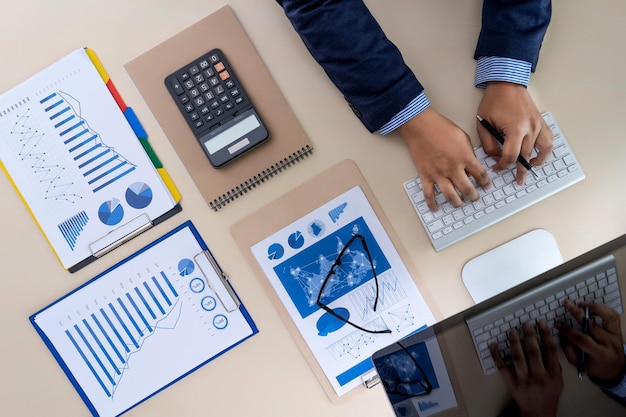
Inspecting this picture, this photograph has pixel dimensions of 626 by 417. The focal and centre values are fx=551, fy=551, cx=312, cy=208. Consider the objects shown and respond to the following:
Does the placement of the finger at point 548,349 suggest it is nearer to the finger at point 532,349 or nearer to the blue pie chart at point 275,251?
the finger at point 532,349

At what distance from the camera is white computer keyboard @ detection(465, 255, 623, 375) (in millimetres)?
605

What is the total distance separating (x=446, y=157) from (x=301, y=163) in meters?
0.22

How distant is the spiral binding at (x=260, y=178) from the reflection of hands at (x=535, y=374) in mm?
396

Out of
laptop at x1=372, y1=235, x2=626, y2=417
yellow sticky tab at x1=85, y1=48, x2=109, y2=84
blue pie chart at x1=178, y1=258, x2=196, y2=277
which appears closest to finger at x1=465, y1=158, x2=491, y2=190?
laptop at x1=372, y1=235, x2=626, y2=417

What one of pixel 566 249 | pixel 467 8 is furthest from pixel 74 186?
pixel 566 249

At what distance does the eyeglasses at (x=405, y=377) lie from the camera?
2.11ft

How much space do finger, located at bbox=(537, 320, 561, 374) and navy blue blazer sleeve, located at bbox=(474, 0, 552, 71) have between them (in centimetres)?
40

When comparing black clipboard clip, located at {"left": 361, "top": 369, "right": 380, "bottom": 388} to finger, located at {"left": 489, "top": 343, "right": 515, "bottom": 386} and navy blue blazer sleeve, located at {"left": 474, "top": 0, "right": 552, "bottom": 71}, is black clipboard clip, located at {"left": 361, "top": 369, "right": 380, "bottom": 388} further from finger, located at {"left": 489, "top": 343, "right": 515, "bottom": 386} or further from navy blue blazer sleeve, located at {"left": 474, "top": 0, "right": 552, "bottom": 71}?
navy blue blazer sleeve, located at {"left": 474, "top": 0, "right": 552, "bottom": 71}

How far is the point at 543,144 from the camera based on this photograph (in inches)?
32.0

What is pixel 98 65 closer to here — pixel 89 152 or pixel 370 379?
pixel 89 152

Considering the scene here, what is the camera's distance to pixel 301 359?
87cm

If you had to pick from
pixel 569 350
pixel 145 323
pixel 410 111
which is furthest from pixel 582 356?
pixel 145 323

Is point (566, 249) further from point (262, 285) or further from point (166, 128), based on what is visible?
point (166, 128)

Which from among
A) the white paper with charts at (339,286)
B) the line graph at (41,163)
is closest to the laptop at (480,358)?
the white paper with charts at (339,286)
